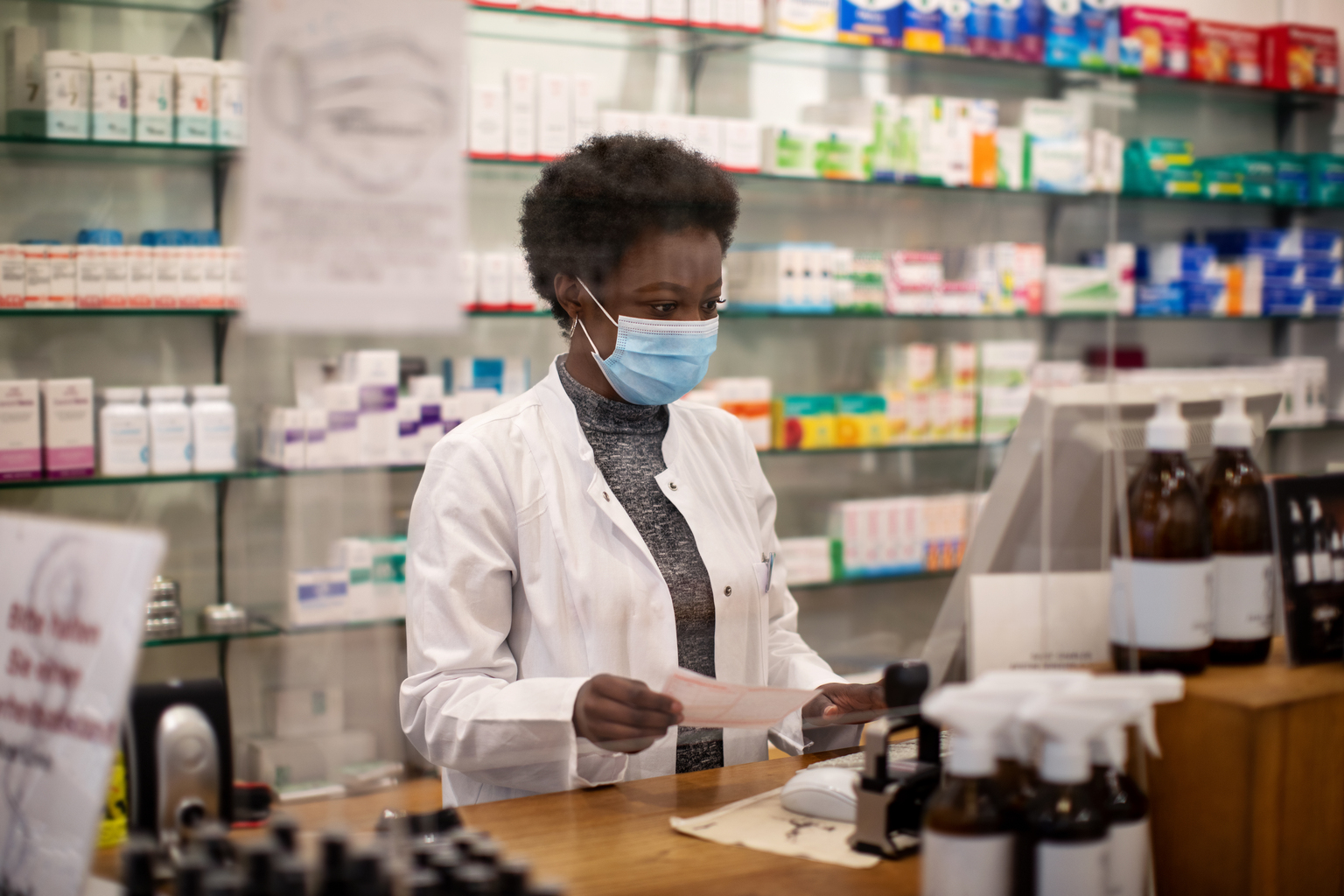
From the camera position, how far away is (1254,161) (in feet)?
15.8

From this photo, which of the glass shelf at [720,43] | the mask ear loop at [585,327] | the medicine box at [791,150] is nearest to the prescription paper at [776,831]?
the mask ear loop at [585,327]

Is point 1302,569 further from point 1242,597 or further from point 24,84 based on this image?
point 24,84

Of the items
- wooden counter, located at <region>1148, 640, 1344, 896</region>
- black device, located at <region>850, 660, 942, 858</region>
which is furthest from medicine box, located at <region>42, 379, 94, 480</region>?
wooden counter, located at <region>1148, 640, 1344, 896</region>

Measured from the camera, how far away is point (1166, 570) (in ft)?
4.06

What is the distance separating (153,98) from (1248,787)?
2.56 m

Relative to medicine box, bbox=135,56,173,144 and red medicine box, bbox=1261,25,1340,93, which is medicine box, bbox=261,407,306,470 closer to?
medicine box, bbox=135,56,173,144

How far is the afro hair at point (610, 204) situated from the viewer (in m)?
1.74

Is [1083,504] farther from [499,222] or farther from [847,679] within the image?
[499,222]

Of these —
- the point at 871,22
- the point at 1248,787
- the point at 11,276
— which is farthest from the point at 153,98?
the point at 1248,787

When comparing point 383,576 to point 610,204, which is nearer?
point 383,576

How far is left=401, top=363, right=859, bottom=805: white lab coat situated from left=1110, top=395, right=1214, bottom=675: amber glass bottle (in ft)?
1.73

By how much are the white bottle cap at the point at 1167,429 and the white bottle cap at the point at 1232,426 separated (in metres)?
0.09

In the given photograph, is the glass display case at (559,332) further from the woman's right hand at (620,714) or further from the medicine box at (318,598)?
the woman's right hand at (620,714)

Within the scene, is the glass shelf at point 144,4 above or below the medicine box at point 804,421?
above
